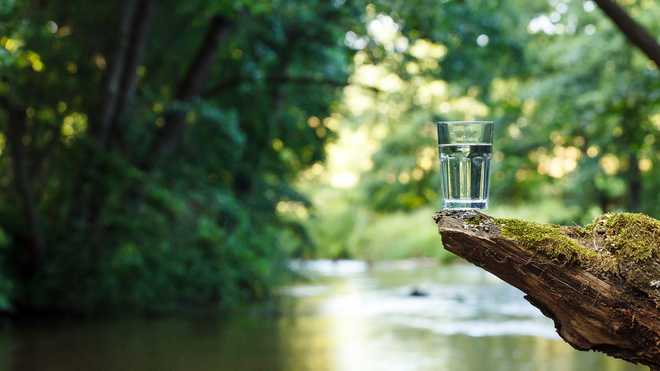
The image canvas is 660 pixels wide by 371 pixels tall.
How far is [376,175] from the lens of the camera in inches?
1051

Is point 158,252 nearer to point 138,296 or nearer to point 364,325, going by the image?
point 138,296

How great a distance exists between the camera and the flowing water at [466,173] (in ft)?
8.68

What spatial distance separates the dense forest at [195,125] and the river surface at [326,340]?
76 cm

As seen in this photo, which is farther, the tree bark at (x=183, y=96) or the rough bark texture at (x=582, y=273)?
the tree bark at (x=183, y=96)

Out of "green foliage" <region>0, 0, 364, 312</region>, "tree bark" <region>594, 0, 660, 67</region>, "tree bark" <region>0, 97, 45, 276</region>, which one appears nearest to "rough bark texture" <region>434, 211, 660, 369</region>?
"tree bark" <region>594, 0, 660, 67</region>

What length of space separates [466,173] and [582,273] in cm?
45

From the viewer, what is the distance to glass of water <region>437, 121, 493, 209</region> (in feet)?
8.67

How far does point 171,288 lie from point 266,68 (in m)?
3.26

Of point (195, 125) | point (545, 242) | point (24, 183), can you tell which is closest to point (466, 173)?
point (545, 242)

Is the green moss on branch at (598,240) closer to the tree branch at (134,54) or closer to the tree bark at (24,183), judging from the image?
the tree branch at (134,54)

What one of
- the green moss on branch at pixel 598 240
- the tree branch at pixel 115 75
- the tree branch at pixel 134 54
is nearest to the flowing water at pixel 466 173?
the green moss on branch at pixel 598 240

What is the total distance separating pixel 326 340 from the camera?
855 centimetres

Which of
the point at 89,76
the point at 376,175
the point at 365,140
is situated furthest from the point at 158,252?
the point at 365,140

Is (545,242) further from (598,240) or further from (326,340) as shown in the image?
(326,340)
